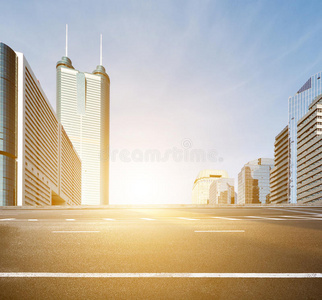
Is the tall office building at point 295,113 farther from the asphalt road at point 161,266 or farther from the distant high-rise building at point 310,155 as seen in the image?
the asphalt road at point 161,266

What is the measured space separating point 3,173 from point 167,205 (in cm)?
7469

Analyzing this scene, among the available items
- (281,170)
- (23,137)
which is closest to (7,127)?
(23,137)

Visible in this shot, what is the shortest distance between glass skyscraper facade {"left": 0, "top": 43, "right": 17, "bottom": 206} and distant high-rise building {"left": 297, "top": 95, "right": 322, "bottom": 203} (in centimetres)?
11858

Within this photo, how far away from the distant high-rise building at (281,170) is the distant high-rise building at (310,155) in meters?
11.8

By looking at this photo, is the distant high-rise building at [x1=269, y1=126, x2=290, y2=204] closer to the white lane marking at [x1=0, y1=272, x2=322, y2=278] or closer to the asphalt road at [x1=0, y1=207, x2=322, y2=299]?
the asphalt road at [x1=0, y1=207, x2=322, y2=299]

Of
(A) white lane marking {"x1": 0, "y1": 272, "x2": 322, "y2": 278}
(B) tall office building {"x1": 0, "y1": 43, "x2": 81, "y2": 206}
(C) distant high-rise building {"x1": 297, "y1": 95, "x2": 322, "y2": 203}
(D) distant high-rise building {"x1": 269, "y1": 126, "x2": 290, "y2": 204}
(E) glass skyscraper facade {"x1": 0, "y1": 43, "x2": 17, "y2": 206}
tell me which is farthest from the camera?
(D) distant high-rise building {"x1": 269, "y1": 126, "x2": 290, "y2": 204}

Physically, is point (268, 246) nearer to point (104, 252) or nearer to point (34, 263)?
point (104, 252)

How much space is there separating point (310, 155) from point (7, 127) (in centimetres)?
13344

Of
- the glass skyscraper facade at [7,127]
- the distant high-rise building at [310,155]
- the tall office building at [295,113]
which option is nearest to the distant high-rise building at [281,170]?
the tall office building at [295,113]

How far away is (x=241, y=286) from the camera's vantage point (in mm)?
3611

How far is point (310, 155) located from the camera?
137125 mm

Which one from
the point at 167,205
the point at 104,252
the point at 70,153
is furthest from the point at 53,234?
the point at 70,153

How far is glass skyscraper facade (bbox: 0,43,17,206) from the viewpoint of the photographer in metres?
81.1

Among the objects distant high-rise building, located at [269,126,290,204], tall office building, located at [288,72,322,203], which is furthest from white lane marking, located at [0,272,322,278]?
distant high-rise building, located at [269,126,290,204]
